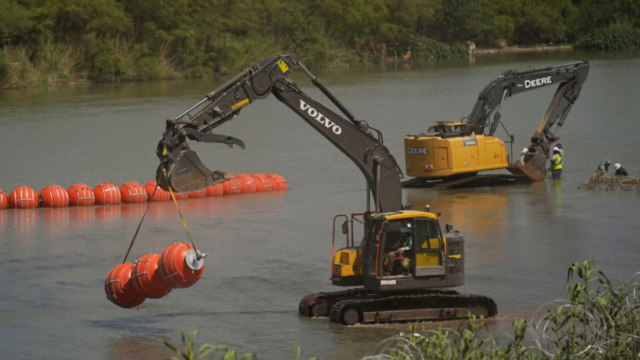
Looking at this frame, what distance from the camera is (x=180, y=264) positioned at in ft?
64.2

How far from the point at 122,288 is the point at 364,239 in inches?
190

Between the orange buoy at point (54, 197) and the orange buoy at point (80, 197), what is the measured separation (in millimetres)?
209

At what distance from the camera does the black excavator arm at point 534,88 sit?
3972 cm

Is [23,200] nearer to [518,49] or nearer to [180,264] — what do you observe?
[180,264]

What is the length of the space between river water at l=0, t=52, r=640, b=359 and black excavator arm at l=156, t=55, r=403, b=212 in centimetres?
317

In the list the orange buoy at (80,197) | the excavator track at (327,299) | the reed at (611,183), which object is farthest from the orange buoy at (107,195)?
the excavator track at (327,299)

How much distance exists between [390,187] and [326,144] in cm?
3419

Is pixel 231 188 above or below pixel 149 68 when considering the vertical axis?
below

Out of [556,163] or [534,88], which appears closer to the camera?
[534,88]

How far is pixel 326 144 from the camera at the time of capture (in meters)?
56.4

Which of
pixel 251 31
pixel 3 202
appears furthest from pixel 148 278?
pixel 251 31

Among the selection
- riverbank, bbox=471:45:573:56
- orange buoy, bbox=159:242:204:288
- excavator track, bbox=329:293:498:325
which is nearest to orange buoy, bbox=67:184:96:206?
orange buoy, bbox=159:242:204:288

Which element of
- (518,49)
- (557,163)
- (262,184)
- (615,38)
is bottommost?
(262,184)

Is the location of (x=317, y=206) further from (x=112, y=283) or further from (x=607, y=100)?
(x=607, y=100)
